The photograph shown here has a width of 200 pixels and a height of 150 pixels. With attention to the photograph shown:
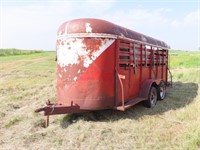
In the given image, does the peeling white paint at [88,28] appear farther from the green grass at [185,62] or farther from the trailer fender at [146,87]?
the green grass at [185,62]

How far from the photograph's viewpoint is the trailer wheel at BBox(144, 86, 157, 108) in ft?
28.1

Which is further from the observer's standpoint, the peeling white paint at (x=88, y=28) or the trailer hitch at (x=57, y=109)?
the peeling white paint at (x=88, y=28)

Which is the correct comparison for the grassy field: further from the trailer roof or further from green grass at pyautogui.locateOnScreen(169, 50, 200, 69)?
green grass at pyautogui.locateOnScreen(169, 50, 200, 69)

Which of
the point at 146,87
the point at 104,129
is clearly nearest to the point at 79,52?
the point at 104,129

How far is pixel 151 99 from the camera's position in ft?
29.2

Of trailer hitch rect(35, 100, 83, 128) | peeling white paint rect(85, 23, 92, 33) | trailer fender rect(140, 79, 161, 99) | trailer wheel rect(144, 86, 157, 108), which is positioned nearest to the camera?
trailer hitch rect(35, 100, 83, 128)

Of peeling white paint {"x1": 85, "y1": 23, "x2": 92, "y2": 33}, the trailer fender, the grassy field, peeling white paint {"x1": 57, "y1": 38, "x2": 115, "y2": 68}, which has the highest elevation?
peeling white paint {"x1": 85, "y1": 23, "x2": 92, "y2": 33}

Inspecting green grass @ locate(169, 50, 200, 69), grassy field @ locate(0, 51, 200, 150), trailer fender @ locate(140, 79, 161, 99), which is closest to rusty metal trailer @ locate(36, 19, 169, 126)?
grassy field @ locate(0, 51, 200, 150)

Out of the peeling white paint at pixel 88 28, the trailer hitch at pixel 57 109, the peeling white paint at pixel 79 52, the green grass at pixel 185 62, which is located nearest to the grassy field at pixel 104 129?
the trailer hitch at pixel 57 109

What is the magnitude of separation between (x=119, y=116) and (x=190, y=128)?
2025mm

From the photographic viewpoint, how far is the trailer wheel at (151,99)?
8.57m

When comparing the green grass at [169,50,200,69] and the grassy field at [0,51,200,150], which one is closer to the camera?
the grassy field at [0,51,200,150]

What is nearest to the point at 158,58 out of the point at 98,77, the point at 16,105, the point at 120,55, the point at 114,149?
the point at 120,55

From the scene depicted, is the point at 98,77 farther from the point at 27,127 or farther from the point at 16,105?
the point at 16,105
